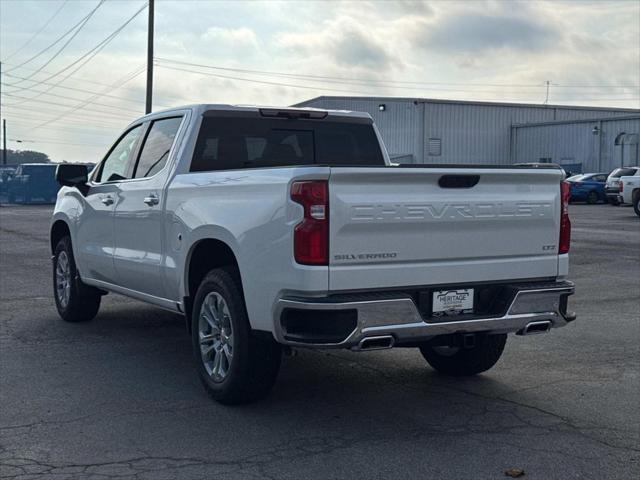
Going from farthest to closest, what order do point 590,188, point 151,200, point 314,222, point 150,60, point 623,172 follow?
point 590,188 → point 623,172 → point 150,60 → point 151,200 → point 314,222

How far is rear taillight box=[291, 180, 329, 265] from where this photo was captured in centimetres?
518

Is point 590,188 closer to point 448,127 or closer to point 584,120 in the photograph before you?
point 584,120

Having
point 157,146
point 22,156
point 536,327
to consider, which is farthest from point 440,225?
point 22,156

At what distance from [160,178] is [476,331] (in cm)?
281

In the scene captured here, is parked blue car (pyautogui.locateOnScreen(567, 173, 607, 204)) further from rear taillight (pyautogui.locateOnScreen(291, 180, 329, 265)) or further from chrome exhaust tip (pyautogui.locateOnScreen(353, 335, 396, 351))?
rear taillight (pyautogui.locateOnScreen(291, 180, 329, 265))

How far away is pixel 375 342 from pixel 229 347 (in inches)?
45.9

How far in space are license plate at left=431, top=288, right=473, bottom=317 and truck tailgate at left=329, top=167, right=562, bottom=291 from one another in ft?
0.21

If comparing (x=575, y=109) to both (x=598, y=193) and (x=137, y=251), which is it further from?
(x=137, y=251)

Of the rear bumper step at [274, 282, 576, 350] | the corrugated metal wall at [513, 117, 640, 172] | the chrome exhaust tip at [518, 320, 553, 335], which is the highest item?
the corrugated metal wall at [513, 117, 640, 172]

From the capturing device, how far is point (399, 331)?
5355 millimetres

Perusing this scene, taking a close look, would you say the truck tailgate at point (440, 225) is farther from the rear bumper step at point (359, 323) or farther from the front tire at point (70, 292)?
the front tire at point (70, 292)

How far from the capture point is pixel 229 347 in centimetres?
602

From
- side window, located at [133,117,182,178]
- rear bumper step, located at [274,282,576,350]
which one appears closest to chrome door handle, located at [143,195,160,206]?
side window, located at [133,117,182,178]

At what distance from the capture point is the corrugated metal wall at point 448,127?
5378 centimetres
